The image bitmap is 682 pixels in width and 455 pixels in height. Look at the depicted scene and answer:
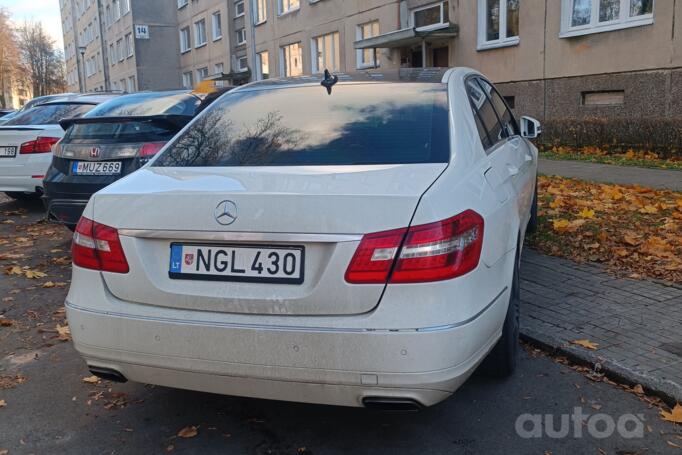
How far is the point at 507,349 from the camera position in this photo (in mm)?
3264

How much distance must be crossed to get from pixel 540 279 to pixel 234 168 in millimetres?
3034

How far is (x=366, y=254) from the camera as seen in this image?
2.30 m

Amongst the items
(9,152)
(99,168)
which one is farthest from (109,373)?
(9,152)

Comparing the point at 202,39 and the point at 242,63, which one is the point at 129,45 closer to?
the point at 202,39

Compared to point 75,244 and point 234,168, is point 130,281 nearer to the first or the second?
point 75,244

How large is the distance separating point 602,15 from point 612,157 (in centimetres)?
429

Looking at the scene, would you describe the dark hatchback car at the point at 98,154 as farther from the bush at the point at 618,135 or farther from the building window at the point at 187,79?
the building window at the point at 187,79

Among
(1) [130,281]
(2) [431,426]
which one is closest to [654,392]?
(2) [431,426]

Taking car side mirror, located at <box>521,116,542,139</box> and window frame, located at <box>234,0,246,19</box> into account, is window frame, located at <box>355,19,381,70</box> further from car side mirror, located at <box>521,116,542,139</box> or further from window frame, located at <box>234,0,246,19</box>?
car side mirror, located at <box>521,116,542,139</box>

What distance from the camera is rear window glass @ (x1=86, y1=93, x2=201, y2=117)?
6609 mm

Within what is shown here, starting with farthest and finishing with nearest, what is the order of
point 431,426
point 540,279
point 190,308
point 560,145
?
point 560,145, point 540,279, point 431,426, point 190,308

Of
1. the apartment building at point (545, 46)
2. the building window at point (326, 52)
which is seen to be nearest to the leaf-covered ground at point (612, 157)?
the apartment building at point (545, 46)

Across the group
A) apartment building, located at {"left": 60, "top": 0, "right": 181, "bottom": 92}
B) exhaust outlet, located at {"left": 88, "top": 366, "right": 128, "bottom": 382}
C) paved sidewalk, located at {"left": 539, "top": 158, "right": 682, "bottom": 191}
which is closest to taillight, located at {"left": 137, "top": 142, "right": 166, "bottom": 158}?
exhaust outlet, located at {"left": 88, "top": 366, "right": 128, "bottom": 382}

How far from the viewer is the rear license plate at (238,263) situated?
2.39 m
